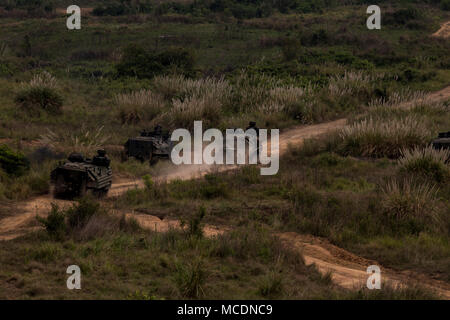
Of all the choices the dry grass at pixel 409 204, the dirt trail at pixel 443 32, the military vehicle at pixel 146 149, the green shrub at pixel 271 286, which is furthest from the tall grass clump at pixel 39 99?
the dirt trail at pixel 443 32

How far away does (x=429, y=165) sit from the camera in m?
12.6

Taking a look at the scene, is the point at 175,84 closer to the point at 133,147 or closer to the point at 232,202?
the point at 133,147

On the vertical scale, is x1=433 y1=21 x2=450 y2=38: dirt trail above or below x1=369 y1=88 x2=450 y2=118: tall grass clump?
above

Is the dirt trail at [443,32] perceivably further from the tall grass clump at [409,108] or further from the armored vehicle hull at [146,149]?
the armored vehicle hull at [146,149]

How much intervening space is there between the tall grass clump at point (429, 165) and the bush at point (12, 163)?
8.06 meters

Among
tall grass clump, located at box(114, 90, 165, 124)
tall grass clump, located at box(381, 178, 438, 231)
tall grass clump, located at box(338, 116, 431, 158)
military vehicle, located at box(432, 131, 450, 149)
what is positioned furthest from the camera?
tall grass clump, located at box(114, 90, 165, 124)

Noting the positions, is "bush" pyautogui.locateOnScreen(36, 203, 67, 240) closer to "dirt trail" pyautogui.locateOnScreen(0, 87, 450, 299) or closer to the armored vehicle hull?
"dirt trail" pyautogui.locateOnScreen(0, 87, 450, 299)

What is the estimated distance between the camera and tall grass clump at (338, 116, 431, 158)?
50.5ft

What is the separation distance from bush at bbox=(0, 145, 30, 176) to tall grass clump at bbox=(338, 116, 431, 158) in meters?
7.80

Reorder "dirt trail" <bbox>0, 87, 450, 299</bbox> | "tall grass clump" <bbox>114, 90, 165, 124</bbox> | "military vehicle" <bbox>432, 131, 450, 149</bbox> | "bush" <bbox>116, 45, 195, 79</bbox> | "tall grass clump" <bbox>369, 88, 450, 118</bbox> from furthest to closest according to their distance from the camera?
"bush" <bbox>116, 45, 195, 79</bbox>, "tall grass clump" <bbox>114, 90, 165, 124</bbox>, "tall grass clump" <bbox>369, 88, 450, 118</bbox>, "military vehicle" <bbox>432, 131, 450, 149</bbox>, "dirt trail" <bbox>0, 87, 450, 299</bbox>

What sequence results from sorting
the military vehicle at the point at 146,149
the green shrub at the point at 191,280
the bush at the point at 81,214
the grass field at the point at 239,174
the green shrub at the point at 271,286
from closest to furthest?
the green shrub at the point at 191,280, the green shrub at the point at 271,286, the grass field at the point at 239,174, the bush at the point at 81,214, the military vehicle at the point at 146,149

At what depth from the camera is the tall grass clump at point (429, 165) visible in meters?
12.4

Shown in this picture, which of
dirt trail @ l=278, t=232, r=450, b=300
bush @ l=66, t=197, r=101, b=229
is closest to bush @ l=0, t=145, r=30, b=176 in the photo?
bush @ l=66, t=197, r=101, b=229
